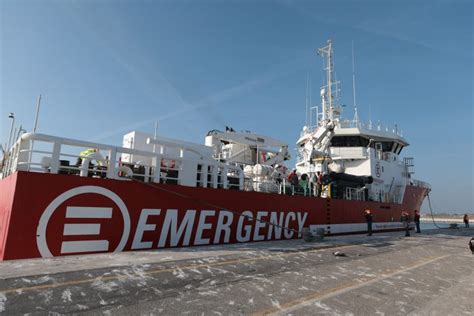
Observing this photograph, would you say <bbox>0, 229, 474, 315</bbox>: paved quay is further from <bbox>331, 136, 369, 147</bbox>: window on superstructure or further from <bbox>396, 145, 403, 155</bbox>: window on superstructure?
<bbox>396, 145, 403, 155</bbox>: window on superstructure

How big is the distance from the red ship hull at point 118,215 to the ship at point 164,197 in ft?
0.07

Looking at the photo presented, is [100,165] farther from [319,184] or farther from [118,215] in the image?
[319,184]

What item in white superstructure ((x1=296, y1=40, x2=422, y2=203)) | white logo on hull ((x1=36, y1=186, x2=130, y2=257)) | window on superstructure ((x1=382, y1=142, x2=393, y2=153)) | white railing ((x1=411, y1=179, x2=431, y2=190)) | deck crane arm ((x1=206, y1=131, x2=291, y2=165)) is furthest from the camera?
white railing ((x1=411, y1=179, x2=431, y2=190))

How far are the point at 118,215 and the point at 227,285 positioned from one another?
4.15 meters

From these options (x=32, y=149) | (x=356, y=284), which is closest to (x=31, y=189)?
(x=32, y=149)

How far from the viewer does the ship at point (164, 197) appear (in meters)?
7.14

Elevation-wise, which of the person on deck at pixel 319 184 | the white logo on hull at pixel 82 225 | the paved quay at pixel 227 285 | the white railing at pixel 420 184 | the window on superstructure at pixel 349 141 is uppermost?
the window on superstructure at pixel 349 141

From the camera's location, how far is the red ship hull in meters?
6.94

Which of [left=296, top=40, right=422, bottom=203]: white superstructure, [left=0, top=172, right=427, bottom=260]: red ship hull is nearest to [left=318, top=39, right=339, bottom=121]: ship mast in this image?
[left=296, top=40, right=422, bottom=203]: white superstructure

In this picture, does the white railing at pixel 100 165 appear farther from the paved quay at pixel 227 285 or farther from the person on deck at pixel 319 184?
the person on deck at pixel 319 184

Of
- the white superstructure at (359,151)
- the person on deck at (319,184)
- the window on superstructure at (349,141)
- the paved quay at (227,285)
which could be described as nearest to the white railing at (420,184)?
the white superstructure at (359,151)

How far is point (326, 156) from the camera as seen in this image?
17.4 metres

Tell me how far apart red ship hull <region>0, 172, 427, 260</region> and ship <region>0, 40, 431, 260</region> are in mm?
22

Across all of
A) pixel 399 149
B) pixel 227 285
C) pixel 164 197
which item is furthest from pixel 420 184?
pixel 227 285
